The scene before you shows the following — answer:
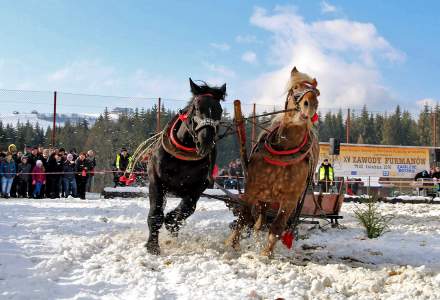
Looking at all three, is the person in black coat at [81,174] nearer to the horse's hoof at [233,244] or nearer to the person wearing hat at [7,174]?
the person wearing hat at [7,174]

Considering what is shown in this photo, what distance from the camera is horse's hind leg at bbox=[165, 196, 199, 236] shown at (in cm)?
600

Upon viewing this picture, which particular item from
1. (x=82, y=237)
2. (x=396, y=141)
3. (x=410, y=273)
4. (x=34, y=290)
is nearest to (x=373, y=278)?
(x=410, y=273)

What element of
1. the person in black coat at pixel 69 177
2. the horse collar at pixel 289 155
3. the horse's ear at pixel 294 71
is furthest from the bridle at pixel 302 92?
the person in black coat at pixel 69 177

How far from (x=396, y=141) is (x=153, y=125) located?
5354 centimetres

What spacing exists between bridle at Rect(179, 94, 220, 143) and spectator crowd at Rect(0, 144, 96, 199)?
28.3 ft

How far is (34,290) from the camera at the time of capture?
367 cm

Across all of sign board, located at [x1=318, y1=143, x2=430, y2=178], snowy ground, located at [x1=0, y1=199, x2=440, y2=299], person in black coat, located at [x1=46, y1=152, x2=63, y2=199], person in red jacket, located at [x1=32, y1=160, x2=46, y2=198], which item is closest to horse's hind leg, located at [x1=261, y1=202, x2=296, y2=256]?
snowy ground, located at [x1=0, y1=199, x2=440, y2=299]

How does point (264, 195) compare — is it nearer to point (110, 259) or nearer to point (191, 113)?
point (191, 113)

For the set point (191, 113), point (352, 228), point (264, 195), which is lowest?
point (352, 228)

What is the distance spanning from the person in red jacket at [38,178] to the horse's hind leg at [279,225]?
351 inches

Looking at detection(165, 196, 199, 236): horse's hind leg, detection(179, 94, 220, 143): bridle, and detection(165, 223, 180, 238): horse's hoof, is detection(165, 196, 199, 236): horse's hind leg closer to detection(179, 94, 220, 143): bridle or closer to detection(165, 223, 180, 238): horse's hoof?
detection(165, 223, 180, 238): horse's hoof

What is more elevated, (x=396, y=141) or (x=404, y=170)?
(x=396, y=141)

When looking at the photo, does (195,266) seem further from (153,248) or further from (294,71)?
(294,71)

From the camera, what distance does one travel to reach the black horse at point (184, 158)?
5.00 meters
